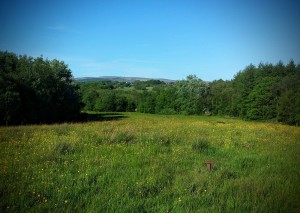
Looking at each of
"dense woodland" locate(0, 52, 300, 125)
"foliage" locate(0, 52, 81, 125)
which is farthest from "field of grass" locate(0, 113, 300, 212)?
"dense woodland" locate(0, 52, 300, 125)

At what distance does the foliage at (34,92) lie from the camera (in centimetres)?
2983

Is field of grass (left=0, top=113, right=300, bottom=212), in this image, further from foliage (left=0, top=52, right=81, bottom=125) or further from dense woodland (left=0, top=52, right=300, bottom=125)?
dense woodland (left=0, top=52, right=300, bottom=125)

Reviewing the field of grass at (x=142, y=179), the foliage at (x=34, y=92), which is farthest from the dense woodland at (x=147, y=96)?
the field of grass at (x=142, y=179)

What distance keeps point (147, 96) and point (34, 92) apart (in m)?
64.5

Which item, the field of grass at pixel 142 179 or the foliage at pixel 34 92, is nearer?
the field of grass at pixel 142 179

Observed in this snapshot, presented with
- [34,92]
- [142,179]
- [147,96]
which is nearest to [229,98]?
[147,96]

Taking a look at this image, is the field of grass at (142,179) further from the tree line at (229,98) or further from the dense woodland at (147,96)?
the tree line at (229,98)

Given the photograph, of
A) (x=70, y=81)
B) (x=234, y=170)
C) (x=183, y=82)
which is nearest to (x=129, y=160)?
(x=234, y=170)

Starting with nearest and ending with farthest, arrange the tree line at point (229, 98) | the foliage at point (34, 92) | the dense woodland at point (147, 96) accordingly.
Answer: the foliage at point (34, 92) → the dense woodland at point (147, 96) → the tree line at point (229, 98)

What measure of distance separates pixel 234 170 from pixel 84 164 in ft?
15.7

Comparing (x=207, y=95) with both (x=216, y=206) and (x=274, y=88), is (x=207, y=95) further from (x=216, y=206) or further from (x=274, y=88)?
(x=216, y=206)

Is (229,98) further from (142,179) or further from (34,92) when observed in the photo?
(142,179)

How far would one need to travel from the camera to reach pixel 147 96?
3836 inches

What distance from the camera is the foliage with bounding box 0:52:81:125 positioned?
2983cm
